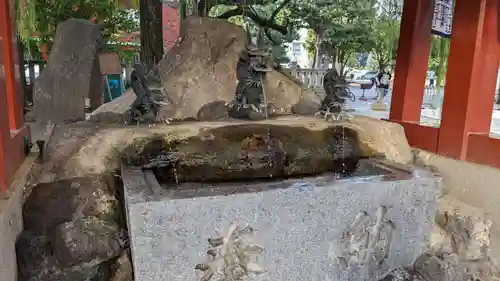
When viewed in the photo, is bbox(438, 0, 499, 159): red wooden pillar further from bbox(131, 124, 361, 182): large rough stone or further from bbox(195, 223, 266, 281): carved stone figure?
bbox(195, 223, 266, 281): carved stone figure

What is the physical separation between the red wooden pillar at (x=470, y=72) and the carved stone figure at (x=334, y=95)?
102cm

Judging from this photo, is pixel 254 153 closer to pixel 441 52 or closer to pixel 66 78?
pixel 441 52

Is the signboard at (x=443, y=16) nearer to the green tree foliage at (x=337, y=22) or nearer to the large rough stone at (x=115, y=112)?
the large rough stone at (x=115, y=112)

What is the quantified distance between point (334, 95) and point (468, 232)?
5.94 ft

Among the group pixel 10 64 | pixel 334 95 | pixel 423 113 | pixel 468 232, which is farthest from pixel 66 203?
pixel 423 113

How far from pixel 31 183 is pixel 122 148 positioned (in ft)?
2.31

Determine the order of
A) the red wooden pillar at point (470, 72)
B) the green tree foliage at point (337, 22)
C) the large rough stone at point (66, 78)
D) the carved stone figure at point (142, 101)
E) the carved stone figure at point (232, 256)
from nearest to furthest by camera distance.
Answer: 1. the carved stone figure at point (232, 256)
2. the carved stone figure at point (142, 101)
3. the red wooden pillar at point (470, 72)
4. the large rough stone at point (66, 78)
5. the green tree foliage at point (337, 22)

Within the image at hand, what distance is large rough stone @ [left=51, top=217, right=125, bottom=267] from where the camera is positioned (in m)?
2.57

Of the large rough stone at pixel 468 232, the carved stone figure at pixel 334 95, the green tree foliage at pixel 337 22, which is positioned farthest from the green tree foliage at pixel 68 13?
the large rough stone at pixel 468 232

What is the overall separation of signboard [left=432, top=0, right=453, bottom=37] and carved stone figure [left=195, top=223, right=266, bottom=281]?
3.26 metres

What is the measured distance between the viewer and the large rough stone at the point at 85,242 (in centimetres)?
257

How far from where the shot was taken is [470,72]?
12.1 ft

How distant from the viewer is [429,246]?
3238 mm

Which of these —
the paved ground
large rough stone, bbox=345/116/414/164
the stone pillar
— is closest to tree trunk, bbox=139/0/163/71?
the stone pillar
